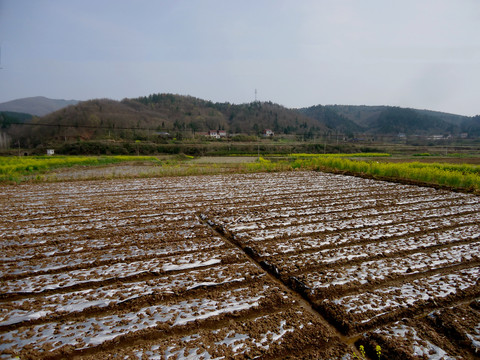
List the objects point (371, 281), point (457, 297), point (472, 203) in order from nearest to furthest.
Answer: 1. point (457, 297)
2. point (371, 281)
3. point (472, 203)

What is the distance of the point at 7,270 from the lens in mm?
2801

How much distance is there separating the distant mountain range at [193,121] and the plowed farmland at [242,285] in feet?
147

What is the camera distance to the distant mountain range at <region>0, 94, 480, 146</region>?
46844mm

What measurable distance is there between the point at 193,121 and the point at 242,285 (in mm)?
66785

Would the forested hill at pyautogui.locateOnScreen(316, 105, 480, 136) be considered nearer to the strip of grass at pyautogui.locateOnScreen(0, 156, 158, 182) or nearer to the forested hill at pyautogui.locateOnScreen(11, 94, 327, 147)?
A: the forested hill at pyautogui.locateOnScreen(11, 94, 327, 147)

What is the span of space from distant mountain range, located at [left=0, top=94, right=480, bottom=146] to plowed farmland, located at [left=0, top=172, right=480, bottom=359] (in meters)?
44.8

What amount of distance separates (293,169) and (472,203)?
8.56m

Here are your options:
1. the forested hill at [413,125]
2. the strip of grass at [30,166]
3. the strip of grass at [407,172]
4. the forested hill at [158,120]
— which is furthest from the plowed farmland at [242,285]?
the forested hill at [413,125]

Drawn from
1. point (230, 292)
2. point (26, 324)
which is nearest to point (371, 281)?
point (230, 292)

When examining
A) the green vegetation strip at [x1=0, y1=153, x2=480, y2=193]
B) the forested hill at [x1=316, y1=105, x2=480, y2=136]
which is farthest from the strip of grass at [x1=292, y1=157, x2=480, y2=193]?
the forested hill at [x1=316, y1=105, x2=480, y2=136]

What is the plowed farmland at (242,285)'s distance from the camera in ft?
5.66

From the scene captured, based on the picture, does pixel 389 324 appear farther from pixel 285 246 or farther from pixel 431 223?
pixel 431 223

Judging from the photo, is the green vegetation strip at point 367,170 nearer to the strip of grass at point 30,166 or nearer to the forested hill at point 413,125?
the strip of grass at point 30,166

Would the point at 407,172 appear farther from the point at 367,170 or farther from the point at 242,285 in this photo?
the point at 242,285
